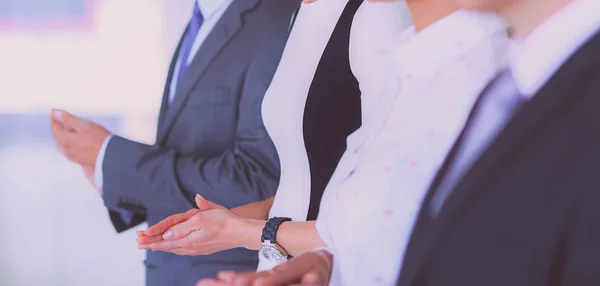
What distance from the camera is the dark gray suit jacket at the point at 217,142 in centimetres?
157

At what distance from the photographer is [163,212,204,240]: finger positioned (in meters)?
1.43

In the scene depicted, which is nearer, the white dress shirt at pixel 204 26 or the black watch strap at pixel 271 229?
the black watch strap at pixel 271 229

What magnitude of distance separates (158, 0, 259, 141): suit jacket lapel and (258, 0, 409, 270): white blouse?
0.58ft


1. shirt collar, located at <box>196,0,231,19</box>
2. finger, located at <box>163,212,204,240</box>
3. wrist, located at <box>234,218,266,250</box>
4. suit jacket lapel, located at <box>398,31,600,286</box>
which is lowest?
wrist, located at <box>234,218,266,250</box>

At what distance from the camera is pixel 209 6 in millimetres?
1714

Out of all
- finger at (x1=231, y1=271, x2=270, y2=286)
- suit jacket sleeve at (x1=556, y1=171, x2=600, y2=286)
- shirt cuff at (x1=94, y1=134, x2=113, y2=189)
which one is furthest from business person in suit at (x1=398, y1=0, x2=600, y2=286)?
shirt cuff at (x1=94, y1=134, x2=113, y2=189)

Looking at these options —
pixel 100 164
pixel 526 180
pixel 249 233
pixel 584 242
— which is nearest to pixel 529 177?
pixel 526 180

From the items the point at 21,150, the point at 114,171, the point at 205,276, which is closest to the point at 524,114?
the point at 205,276

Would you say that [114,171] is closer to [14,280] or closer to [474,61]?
[14,280]

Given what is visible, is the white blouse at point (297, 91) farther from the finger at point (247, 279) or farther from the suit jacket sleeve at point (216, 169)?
the finger at point (247, 279)

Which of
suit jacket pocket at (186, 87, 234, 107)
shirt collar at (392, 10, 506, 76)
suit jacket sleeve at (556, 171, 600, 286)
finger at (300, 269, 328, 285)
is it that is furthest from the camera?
suit jacket pocket at (186, 87, 234, 107)

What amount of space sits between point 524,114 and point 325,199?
1.49ft

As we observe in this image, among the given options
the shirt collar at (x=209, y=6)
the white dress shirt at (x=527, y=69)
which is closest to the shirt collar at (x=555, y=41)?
the white dress shirt at (x=527, y=69)

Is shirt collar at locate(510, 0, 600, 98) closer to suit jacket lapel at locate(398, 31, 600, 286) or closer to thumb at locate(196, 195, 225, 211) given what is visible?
suit jacket lapel at locate(398, 31, 600, 286)
